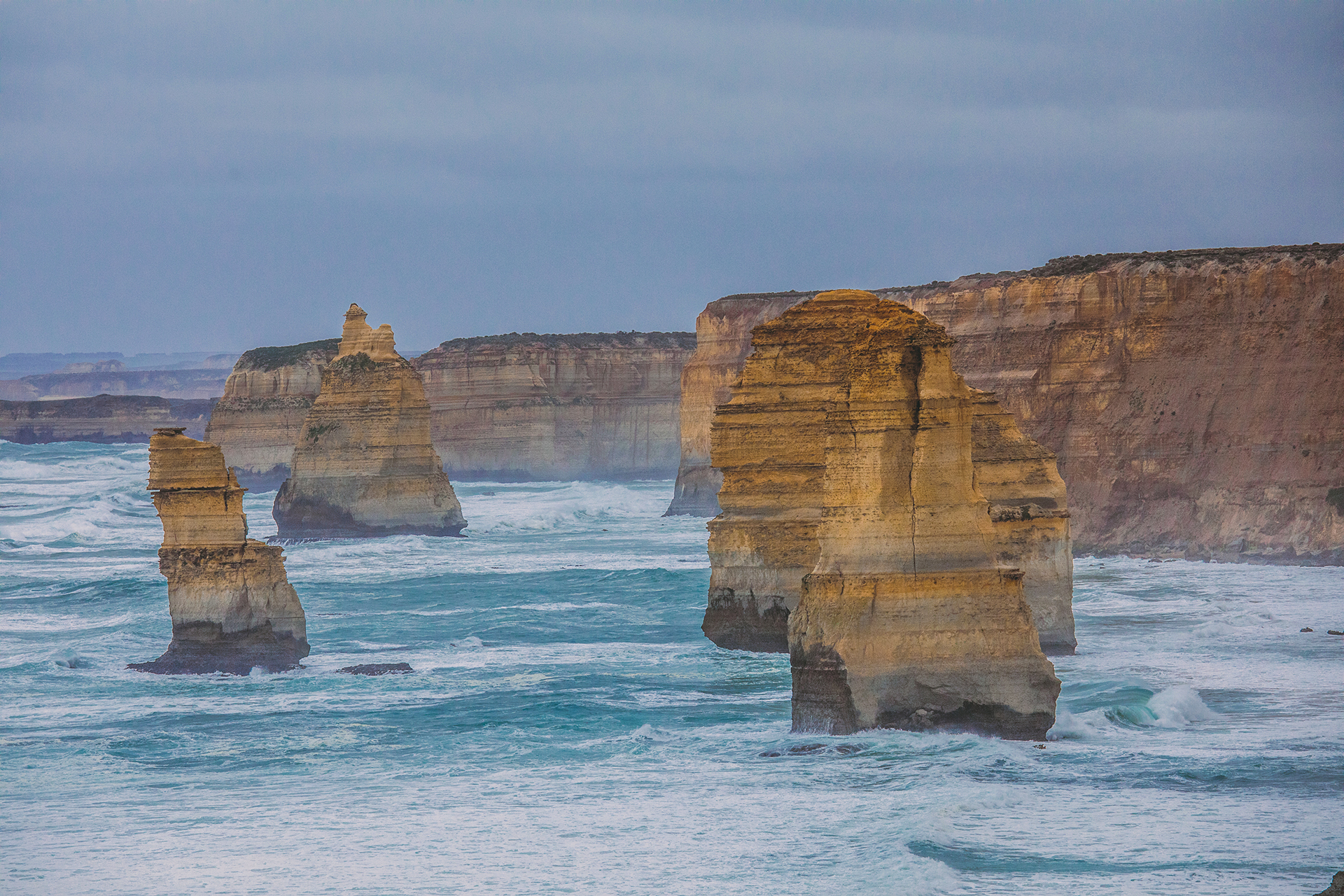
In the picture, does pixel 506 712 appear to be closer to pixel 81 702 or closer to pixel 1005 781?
pixel 81 702

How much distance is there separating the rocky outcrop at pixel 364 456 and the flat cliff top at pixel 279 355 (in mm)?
37717

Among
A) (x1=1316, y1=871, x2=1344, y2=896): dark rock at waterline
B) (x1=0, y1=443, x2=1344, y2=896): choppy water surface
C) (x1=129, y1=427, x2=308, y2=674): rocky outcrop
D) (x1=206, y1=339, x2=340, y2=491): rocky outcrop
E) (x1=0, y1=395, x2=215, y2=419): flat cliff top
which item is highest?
(x1=0, y1=395, x2=215, y2=419): flat cliff top

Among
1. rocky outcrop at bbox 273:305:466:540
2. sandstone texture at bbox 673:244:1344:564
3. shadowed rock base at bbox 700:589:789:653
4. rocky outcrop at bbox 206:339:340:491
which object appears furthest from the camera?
rocky outcrop at bbox 206:339:340:491

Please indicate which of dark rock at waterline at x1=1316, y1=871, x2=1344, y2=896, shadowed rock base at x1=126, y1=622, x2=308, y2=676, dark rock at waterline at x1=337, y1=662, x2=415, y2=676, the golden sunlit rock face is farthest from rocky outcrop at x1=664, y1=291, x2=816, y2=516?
dark rock at waterline at x1=1316, y1=871, x2=1344, y2=896

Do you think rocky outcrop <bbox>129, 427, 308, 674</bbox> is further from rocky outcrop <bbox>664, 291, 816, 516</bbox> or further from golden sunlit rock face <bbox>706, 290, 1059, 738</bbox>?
rocky outcrop <bbox>664, 291, 816, 516</bbox>

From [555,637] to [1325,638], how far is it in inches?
524

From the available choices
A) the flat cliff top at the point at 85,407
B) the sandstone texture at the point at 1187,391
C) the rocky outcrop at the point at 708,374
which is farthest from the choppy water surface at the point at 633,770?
the flat cliff top at the point at 85,407

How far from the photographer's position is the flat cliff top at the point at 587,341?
4286 inches

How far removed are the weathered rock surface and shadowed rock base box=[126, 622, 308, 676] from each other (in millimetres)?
6890

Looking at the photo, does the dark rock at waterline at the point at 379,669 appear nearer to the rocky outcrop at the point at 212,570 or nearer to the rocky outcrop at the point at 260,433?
the rocky outcrop at the point at 212,570

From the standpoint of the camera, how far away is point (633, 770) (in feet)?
61.5

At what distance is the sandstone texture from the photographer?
45844 mm

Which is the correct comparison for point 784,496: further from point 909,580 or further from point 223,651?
point 909,580

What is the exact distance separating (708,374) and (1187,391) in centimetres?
3067
